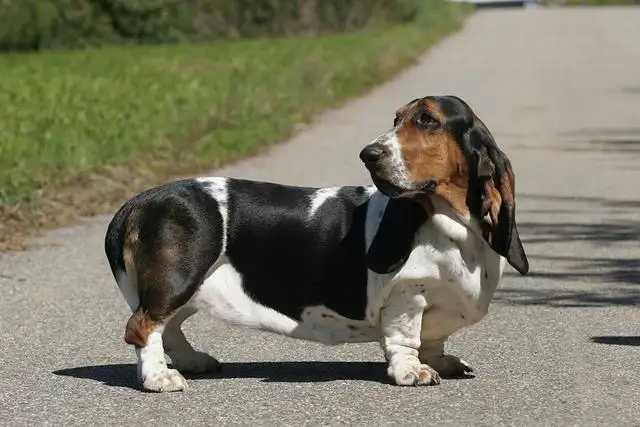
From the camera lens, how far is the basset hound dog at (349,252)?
6051 mm

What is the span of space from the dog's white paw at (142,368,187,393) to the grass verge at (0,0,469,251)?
4675mm

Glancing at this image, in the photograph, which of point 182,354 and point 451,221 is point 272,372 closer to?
point 182,354

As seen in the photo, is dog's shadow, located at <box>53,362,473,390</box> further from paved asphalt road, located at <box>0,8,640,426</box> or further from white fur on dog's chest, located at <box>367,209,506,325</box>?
white fur on dog's chest, located at <box>367,209,506,325</box>

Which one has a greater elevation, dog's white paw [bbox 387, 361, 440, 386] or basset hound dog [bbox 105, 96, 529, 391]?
basset hound dog [bbox 105, 96, 529, 391]

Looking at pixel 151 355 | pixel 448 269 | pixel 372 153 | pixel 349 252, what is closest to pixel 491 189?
pixel 448 269

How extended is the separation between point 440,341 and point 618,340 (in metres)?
1.24

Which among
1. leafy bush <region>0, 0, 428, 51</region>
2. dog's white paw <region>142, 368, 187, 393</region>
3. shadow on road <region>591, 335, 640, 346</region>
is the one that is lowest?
leafy bush <region>0, 0, 428, 51</region>

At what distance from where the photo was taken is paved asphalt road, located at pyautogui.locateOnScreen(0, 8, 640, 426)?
5961 millimetres

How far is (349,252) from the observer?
6395mm

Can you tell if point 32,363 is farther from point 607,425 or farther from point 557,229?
point 557,229

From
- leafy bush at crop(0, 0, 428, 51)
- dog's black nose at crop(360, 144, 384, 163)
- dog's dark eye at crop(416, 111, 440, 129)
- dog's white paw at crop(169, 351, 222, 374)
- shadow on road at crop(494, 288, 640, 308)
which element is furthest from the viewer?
leafy bush at crop(0, 0, 428, 51)

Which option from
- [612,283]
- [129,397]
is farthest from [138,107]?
[129,397]

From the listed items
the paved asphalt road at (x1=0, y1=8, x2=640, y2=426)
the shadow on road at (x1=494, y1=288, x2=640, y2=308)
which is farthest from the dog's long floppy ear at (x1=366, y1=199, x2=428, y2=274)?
the shadow on road at (x1=494, y1=288, x2=640, y2=308)

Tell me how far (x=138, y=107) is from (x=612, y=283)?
379 inches
